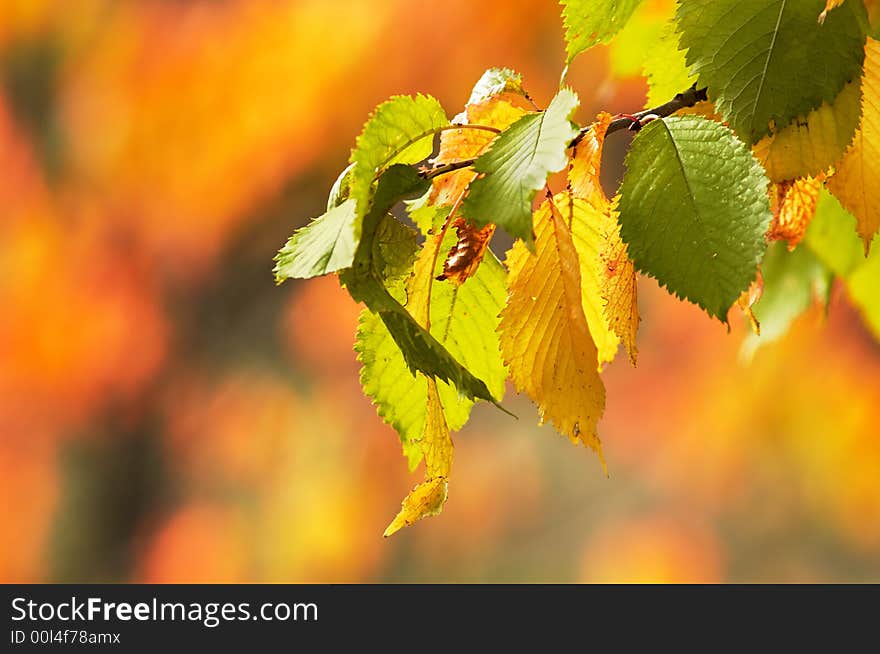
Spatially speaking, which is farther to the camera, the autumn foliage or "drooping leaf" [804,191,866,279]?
"drooping leaf" [804,191,866,279]

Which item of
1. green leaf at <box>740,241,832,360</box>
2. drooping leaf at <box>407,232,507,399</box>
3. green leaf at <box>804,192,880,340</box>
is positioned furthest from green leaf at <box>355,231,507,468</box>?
green leaf at <box>740,241,832,360</box>

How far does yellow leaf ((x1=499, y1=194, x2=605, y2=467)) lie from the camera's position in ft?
0.68

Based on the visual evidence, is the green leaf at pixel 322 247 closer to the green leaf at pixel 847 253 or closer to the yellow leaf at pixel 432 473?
the yellow leaf at pixel 432 473

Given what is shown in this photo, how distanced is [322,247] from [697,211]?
→ 0.08m

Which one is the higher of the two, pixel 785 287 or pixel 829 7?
pixel 829 7

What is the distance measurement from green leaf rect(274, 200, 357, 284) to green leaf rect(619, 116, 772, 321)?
6cm

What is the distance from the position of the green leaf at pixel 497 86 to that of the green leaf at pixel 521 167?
0.04 meters

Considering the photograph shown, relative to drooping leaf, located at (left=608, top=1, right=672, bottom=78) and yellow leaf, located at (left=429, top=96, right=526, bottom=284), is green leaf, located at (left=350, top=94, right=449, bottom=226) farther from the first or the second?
drooping leaf, located at (left=608, top=1, right=672, bottom=78)

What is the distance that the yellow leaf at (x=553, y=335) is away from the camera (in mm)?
207

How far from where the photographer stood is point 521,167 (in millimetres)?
173

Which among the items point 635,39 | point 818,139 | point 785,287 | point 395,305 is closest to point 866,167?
point 818,139

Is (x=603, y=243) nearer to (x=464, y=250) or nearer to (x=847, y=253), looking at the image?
(x=464, y=250)

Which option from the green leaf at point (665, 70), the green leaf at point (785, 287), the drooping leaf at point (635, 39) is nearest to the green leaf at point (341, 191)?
the green leaf at point (665, 70)

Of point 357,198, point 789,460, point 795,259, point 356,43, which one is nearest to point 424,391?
point 357,198
